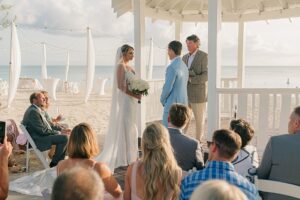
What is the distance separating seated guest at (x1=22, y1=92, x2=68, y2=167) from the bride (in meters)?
0.70

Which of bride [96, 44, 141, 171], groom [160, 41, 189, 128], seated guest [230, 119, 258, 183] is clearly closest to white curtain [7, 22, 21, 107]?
bride [96, 44, 141, 171]

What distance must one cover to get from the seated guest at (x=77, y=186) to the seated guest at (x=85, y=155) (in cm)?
162

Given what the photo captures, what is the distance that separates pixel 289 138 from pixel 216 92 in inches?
118

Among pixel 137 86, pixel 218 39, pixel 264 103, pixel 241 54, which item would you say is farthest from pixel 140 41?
pixel 241 54

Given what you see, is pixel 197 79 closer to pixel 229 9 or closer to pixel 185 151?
pixel 229 9

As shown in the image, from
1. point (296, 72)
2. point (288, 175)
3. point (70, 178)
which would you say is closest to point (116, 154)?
point (288, 175)

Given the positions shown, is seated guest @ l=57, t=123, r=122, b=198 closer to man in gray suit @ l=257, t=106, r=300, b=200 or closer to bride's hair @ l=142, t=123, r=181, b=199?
bride's hair @ l=142, t=123, r=181, b=199

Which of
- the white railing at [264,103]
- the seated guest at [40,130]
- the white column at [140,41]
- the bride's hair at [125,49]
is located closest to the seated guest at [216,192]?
the white railing at [264,103]

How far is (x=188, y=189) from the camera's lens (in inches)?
105

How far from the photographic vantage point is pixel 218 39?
609cm

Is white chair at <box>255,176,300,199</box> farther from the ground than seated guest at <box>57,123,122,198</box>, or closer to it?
closer to it

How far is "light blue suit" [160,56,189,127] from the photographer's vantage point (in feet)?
20.6

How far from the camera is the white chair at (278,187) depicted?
2.82 metres

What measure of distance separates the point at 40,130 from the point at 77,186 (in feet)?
16.5
